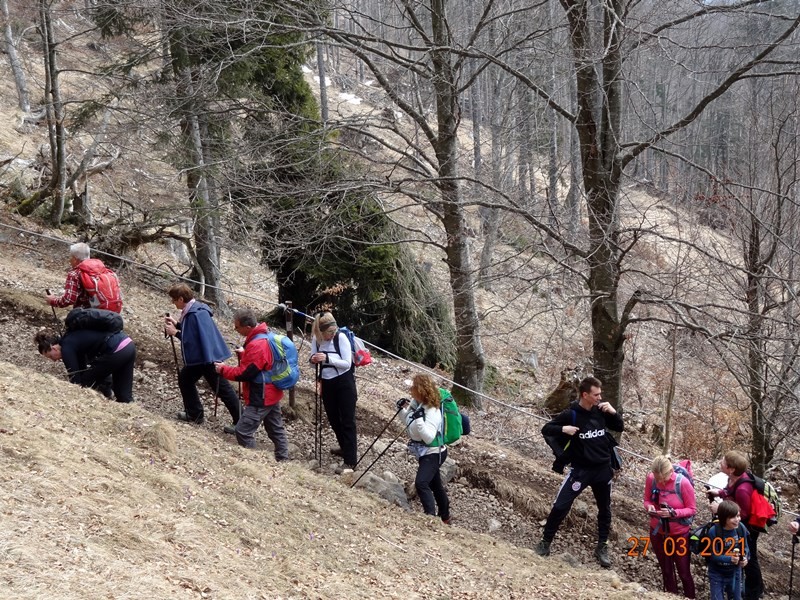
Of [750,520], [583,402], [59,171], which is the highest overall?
[59,171]

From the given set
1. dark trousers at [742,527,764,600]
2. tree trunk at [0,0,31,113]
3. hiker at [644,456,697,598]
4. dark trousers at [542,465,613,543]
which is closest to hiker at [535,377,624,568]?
dark trousers at [542,465,613,543]

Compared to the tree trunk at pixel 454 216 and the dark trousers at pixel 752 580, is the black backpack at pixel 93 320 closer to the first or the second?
the tree trunk at pixel 454 216

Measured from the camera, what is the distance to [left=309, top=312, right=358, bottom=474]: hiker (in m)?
7.32

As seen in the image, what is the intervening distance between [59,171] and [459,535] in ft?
38.5

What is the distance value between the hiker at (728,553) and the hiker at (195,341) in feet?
16.3

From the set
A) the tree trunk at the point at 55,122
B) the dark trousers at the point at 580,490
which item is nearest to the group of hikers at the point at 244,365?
the dark trousers at the point at 580,490

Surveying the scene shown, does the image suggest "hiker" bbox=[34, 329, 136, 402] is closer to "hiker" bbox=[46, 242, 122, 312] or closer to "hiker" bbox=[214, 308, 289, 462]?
"hiker" bbox=[46, 242, 122, 312]

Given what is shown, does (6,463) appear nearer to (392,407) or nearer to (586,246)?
(392,407)

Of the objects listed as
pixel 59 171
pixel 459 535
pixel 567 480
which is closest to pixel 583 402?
pixel 567 480

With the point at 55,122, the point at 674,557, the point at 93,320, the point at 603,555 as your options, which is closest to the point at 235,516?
the point at 93,320

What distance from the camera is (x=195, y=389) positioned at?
800cm

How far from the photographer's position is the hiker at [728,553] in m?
6.43

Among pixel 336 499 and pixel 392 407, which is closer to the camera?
pixel 336 499

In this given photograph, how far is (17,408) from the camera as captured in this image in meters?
6.44
